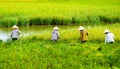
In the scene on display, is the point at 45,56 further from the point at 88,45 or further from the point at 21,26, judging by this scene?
the point at 21,26

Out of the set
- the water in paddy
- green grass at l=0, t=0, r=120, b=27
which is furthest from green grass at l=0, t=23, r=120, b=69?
green grass at l=0, t=0, r=120, b=27

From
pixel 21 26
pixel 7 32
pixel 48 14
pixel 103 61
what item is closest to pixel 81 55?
pixel 103 61

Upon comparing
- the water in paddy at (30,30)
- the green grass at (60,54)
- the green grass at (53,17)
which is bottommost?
the green grass at (60,54)

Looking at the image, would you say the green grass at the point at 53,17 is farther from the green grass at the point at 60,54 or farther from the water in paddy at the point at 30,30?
the green grass at the point at 60,54

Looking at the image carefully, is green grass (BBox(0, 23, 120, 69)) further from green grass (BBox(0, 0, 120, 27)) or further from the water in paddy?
green grass (BBox(0, 0, 120, 27))

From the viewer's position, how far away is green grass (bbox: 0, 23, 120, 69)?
14094 mm

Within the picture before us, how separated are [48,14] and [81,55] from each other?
15.7 metres

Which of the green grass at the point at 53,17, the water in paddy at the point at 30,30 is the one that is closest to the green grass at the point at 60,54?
the water in paddy at the point at 30,30

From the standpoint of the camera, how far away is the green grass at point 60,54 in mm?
14094

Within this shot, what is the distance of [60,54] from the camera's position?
1584 centimetres

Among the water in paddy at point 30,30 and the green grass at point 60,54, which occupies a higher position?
the water in paddy at point 30,30

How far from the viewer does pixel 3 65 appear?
14.0m

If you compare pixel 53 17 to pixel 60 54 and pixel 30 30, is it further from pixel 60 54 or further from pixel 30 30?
pixel 60 54

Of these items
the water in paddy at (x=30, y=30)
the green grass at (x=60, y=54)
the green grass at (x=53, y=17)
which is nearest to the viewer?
the green grass at (x=60, y=54)
